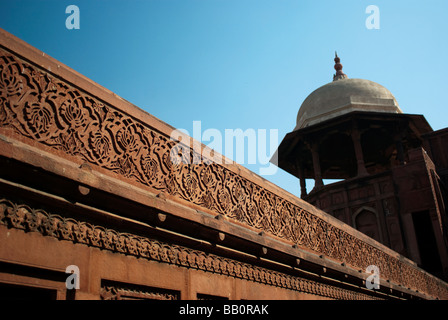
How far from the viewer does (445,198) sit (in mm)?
15953

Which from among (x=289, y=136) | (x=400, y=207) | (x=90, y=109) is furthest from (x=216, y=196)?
(x=289, y=136)

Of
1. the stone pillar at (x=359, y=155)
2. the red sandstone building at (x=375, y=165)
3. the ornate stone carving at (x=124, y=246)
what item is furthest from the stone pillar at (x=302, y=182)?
the ornate stone carving at (x=124, y=246)

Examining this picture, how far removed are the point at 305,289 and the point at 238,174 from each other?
83.6 inches

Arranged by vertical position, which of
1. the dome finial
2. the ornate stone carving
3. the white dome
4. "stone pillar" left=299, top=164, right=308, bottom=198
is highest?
the dome finial

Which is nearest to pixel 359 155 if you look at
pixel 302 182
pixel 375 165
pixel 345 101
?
pixel 345 101

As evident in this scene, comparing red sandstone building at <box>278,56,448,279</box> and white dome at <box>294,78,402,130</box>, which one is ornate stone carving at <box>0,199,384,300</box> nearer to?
red sandstone building at <box>278,56,448,279</box>

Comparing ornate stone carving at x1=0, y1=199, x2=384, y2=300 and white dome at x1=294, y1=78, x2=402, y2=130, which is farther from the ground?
white dome at x1=294, y1=78, x2=402, y2=130

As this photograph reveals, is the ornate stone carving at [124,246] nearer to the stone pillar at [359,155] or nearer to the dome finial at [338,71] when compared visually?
the stone pillar at [359,155]

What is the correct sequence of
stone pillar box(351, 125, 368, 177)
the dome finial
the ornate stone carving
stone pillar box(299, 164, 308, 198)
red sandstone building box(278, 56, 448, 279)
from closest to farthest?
the ornate stone carving < red sandstone building box(278, 56, 448, 279) < stone pillar box(351, 125, 368, 177) < stone pillar box(299, 164, 308, 198) < the dome finial

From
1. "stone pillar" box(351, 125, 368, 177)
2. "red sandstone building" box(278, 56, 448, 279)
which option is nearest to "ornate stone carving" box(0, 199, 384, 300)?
"red sandstone building" box(278, 56, 448, 279)

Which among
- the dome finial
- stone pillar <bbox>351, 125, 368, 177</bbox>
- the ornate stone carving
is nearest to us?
the ornate stone carving

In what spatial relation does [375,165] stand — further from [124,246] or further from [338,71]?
[124,246]

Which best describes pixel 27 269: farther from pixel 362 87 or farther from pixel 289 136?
pixel 362 87

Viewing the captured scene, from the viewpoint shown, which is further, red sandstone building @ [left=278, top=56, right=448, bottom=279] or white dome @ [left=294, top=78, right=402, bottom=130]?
white dome @ [left=294, top=78, right=402, bottom=130]
